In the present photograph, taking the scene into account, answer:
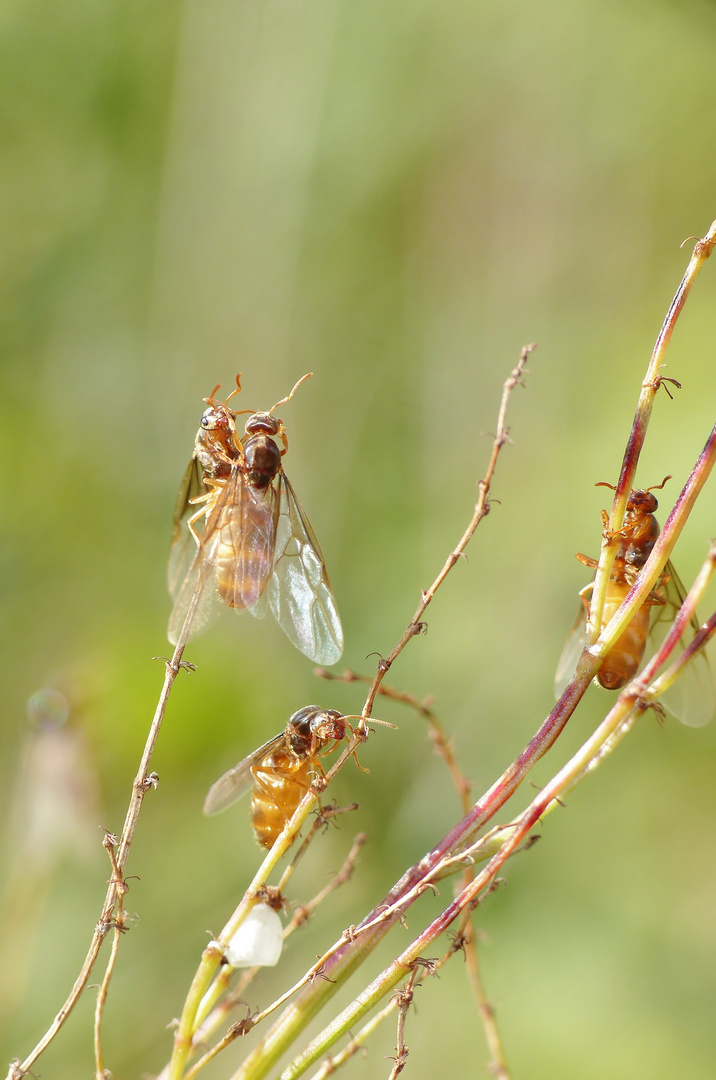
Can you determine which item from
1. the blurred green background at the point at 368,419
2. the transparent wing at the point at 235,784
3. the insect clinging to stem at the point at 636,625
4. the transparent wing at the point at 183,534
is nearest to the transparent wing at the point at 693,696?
the insect clinging to stem at the point at 636,625

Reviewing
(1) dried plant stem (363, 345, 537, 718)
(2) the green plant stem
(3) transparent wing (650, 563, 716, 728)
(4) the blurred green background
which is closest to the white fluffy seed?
(2) the green plant stem

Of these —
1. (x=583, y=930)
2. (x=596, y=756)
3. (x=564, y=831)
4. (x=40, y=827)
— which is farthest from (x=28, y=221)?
(x=596, y=756)

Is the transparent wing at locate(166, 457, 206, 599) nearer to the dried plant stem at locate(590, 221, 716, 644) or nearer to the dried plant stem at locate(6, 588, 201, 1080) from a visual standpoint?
the dried plant stem at locate(6, 588, 201, 1080)

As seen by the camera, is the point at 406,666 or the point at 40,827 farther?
the point at 406,666

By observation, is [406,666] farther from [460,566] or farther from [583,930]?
[583,930]

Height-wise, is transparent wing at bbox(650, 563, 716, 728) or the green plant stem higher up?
transparent wing at bbox(650, 563, 716, 728)

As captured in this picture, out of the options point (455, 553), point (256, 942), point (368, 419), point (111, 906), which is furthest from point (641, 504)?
point (368, 419)

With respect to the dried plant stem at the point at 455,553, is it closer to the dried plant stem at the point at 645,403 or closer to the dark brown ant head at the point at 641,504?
the dried plant stem at the point at 645,403
